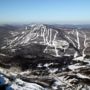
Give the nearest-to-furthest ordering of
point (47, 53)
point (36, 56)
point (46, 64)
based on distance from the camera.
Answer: point (46, 64), point (36, 56), point (47, 53)

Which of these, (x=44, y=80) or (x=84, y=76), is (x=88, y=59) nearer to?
(x=84, y=76)

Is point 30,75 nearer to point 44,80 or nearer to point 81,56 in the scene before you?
point 44,80

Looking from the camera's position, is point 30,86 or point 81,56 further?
point 81,56

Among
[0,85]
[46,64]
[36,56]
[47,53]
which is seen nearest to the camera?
[0,85]

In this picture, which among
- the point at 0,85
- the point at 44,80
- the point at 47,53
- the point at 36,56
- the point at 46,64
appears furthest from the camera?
the point at 47,53

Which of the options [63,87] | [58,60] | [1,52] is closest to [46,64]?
[58,60]

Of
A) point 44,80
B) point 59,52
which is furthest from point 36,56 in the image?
point 44,80

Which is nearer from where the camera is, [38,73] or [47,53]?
[38,73]

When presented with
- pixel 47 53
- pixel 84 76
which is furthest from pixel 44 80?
pixel 47 53

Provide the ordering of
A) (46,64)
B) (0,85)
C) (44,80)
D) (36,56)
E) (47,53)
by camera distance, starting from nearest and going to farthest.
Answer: (0,85) → (44,80) → (46,64) → (36,56) → (47,53)
